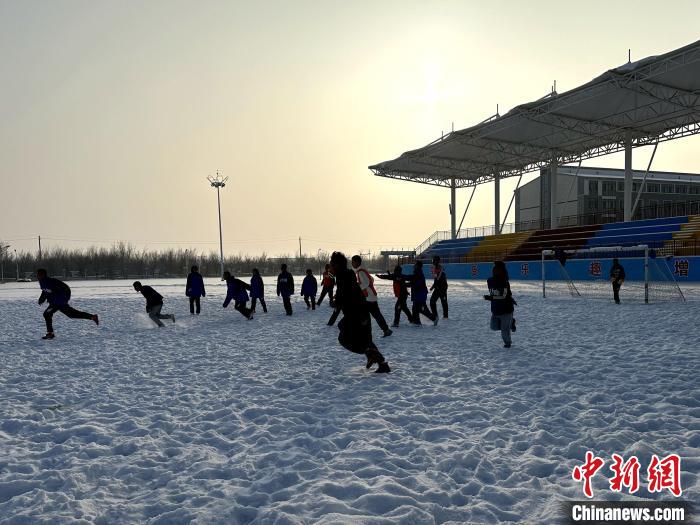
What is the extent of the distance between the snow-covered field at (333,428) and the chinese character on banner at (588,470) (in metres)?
0.07

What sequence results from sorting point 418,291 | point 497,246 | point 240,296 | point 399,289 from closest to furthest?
point 418,291, point 399,289, point 240,296, point 497,246

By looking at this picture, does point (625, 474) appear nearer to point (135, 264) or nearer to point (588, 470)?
point (588, 470)

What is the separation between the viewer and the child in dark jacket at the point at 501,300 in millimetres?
8500

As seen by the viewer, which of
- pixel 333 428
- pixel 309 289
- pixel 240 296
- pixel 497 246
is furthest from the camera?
pixel 497 246

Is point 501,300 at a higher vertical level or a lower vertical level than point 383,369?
higher

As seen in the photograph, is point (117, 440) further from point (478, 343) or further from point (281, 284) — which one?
point (281, 284)

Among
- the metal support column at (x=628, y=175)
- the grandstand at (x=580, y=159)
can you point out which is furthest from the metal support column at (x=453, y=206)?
the metal support column at (x=628, y=175)

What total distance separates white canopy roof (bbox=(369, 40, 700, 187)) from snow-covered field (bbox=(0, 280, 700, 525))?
19.1m

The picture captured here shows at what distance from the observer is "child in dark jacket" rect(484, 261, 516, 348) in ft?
27.9

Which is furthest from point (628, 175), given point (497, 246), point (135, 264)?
point (135, 264)

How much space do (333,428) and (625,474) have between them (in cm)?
261

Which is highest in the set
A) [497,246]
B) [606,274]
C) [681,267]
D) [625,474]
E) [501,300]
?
[497,246]

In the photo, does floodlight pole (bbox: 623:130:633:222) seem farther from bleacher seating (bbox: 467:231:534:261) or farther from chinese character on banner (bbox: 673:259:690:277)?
bleacher seating (bbox: 467:231:534:261)

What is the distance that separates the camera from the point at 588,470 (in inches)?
147
